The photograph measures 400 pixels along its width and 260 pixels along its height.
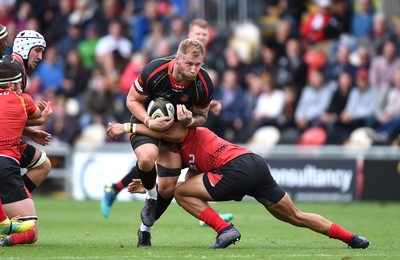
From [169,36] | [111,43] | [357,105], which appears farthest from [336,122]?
[111,43]

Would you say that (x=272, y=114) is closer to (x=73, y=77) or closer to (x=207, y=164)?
(x=73, y=77)

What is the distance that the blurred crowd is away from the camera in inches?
795

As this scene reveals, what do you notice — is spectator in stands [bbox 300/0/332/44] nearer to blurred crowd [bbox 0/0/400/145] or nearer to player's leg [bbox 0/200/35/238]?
blurred crowd [bbox 0/0/400/145]

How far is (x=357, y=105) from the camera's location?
20.1 metres

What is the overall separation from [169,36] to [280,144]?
476 centimetres

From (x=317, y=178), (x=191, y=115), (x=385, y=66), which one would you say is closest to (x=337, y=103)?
(x=385, y=66)

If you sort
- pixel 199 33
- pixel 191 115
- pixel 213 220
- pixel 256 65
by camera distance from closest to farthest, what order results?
pixel 213 220 < pixel 191 115 < pixel 199 33 < pixel 256 65

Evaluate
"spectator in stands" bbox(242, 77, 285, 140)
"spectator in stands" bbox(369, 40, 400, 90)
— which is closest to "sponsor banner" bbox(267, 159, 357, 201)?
"spectator in stands" bbox(242, 77, 285, 140)

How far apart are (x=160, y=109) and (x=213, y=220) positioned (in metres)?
1.30

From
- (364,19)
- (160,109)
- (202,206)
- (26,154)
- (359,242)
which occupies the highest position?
(364,19)

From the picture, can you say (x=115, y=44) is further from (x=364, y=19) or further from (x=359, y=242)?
(x=359, y=242)

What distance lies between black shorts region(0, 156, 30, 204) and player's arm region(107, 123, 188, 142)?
1.08 m

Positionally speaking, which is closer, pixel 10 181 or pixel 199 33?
pixel 10 181

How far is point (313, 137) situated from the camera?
2014 centimetres
